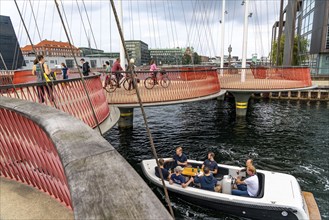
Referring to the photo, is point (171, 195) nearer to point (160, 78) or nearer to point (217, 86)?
point (160, 78)

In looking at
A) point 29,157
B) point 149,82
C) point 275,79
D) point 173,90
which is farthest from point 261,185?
→ point 275,79

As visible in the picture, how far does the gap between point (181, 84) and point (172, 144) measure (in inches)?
191

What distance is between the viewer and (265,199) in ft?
27.3

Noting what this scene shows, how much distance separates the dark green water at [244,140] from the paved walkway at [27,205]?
715 cm

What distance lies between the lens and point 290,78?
21625 millimetres

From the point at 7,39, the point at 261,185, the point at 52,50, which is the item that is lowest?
the point at 261,185

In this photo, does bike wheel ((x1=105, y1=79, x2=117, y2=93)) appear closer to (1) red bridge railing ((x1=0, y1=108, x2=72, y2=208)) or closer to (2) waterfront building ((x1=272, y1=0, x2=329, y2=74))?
(1) red bridge railing ((x1=0, y1=108, x2=72, y2=208))

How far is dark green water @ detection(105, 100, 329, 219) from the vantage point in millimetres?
11617

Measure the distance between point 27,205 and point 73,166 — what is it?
5.55ft

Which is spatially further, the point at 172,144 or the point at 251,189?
the point at 172,144

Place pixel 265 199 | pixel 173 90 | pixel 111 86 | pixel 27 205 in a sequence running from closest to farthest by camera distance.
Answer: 1. pixel 27 205
2. pixel 265 199
3. pixel 111 86
4. pixel 173 90

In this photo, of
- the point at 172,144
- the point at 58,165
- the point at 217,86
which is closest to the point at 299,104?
the point at 217,86

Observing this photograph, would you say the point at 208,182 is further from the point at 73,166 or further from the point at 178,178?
the point at 73,166

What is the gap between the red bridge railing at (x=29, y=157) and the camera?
8.64 feet
